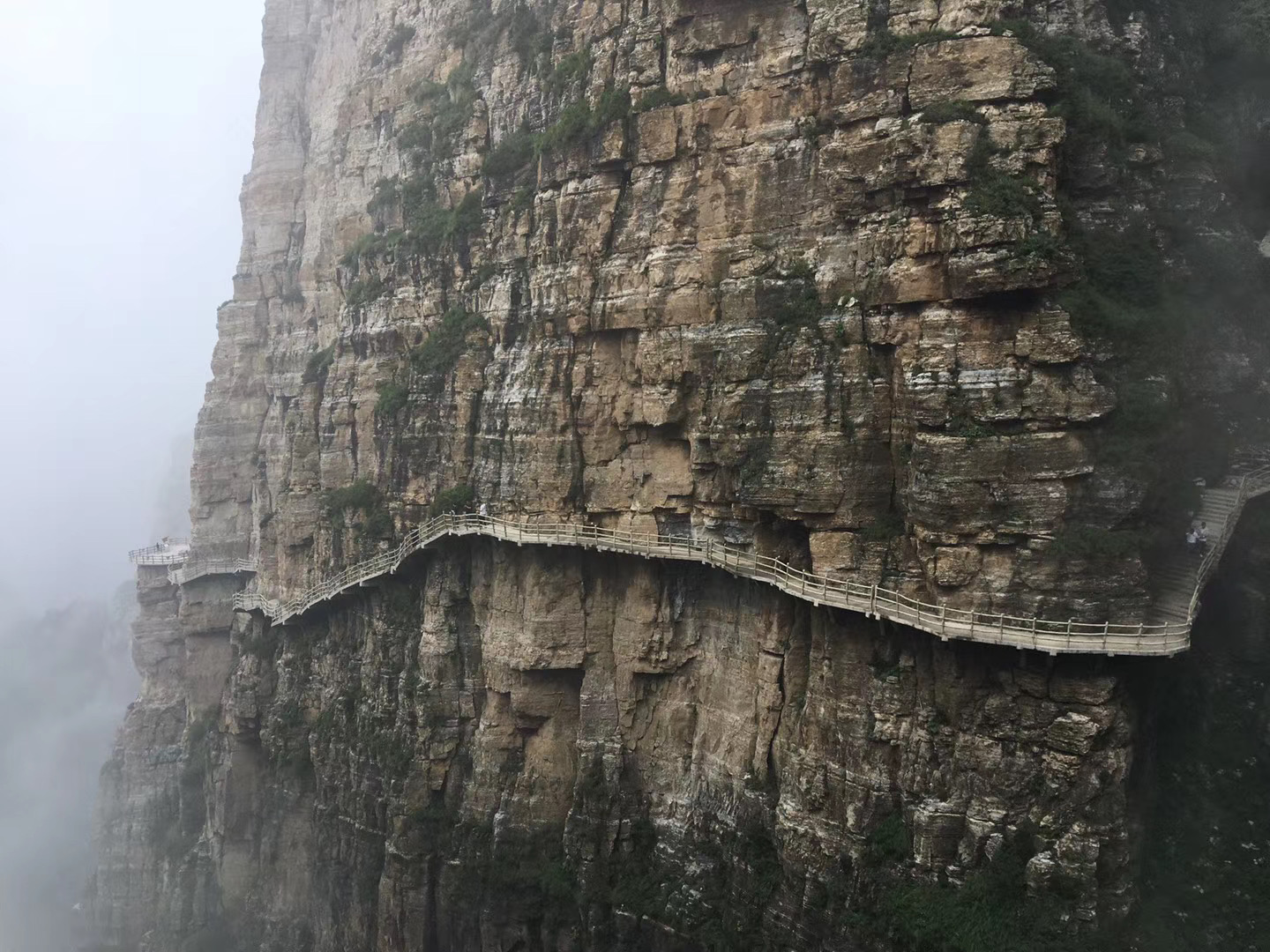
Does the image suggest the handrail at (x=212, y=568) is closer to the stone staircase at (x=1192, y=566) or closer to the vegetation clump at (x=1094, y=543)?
the vegetation clump at (x=1094, y=543)

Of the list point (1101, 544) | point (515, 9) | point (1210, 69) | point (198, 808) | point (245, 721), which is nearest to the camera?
point (1101, 544)

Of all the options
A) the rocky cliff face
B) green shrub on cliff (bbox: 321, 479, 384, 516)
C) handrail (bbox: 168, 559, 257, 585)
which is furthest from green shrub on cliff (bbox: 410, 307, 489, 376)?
handrail (bbox: 168, 559, 257, 585)

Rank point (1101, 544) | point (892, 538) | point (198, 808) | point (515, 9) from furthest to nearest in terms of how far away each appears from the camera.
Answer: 1. point (198, 808)
2. point (515, 9)
3. point (892, 538)
4. point (1101, 544)

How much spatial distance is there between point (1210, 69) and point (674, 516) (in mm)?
16856

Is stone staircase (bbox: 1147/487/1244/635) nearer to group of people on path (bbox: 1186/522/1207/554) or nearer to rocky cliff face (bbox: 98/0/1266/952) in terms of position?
group of people on path (bbox: 1186/522/1207/554)

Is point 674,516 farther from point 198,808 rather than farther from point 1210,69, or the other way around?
point 198,808

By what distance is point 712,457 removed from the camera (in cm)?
2680

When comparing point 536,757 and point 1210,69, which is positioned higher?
point 1210,69

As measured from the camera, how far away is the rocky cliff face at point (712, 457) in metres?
20.8

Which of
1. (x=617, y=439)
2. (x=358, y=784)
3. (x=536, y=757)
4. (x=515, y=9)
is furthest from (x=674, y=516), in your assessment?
(x=515, y=9)

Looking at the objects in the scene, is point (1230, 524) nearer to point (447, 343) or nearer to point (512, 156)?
point (512, 156)

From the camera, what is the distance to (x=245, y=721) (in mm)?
44281

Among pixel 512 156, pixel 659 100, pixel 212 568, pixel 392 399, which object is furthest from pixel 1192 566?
pixel 212 568

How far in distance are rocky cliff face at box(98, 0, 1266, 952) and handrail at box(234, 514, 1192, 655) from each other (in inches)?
20.3
